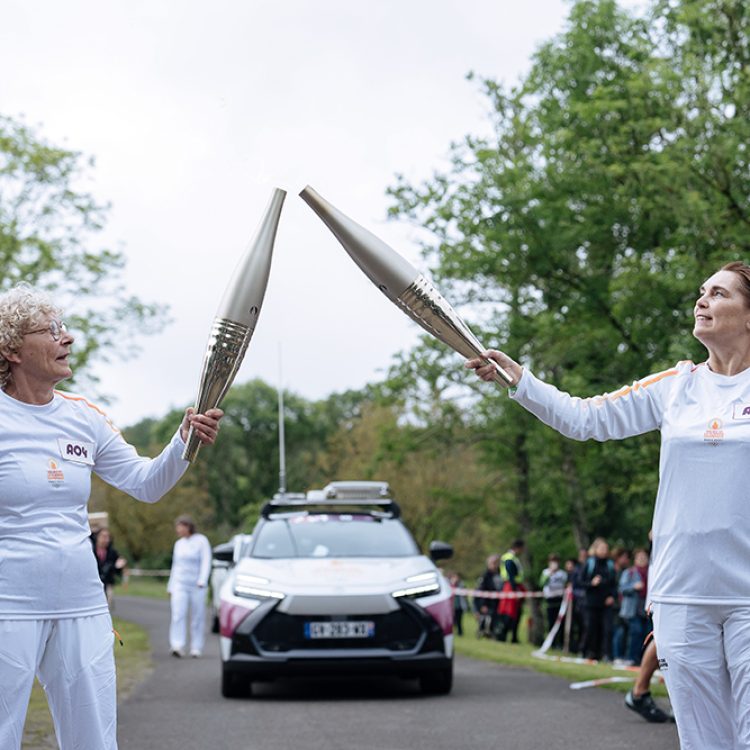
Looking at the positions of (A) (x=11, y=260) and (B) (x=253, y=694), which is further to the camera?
(A) (x=11, y=260)

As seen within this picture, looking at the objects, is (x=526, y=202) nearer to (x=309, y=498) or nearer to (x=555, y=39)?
(x=555, y=39)

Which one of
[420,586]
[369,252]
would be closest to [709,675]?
[369,252]

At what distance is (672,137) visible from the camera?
22516mm

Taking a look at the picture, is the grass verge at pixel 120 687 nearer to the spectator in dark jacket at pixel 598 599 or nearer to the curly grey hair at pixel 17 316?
the curly grey hair at pixel 17 316

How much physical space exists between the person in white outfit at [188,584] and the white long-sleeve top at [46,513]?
1334cm

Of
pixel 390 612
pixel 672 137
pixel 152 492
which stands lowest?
pixel 390 612

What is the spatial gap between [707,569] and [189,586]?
14.4 metres

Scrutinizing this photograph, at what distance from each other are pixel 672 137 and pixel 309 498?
34.6 feet

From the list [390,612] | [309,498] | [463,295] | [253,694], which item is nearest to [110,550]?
[309,498]

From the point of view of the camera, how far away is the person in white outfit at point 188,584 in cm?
1822

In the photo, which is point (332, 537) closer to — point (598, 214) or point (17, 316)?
point (17, 316)

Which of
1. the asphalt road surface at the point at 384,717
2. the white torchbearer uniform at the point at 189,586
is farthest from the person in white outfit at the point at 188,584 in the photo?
the asphalt road surface at the point at 384,717

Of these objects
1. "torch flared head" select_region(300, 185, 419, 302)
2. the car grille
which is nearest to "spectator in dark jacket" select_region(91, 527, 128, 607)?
the car grille

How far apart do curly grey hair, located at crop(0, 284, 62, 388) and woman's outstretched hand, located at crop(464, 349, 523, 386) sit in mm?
1565
